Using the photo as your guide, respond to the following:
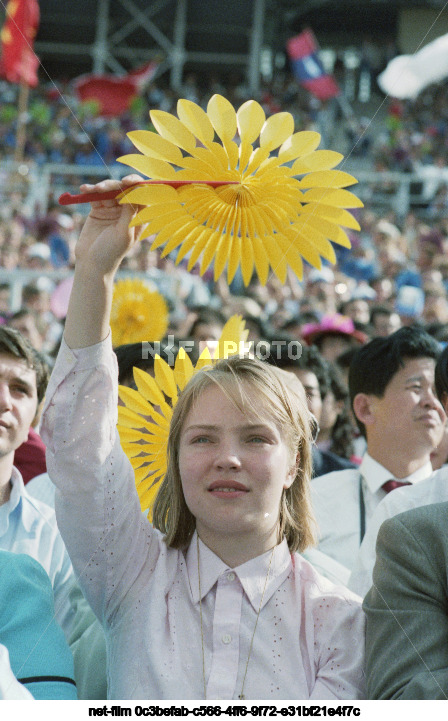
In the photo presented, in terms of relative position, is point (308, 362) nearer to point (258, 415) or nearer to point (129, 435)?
point (129, 435)

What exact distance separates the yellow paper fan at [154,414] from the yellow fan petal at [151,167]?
0.48 metres

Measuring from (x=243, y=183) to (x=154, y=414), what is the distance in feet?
2.05

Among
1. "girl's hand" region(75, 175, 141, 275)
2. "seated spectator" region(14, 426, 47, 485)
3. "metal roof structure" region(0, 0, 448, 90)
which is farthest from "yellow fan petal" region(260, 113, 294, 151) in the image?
"metal roof structure" region(0, 0, 448, 90)

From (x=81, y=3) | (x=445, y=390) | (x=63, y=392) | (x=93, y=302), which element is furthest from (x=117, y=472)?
(x=81, y=3)

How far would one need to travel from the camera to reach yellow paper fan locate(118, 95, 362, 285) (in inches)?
82.4

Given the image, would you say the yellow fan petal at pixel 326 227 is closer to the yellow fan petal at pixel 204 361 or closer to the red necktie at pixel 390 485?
the yellow fan petal at pixel 204 361

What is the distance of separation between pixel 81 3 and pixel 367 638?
59.6 feet

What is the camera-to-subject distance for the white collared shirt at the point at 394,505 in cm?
218

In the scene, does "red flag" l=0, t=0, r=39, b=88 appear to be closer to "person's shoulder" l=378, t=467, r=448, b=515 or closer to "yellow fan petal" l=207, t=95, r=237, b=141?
"yellow fan petal" l=207, t=95, r=237, b=141

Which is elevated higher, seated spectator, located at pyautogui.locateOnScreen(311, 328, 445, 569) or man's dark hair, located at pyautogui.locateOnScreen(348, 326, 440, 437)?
man's dark hair, located at pyautogui.locateOnScreen(348, 326, 440, 437)

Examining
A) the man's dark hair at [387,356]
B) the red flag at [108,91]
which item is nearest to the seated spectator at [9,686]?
the man's dark hair at [387,356]

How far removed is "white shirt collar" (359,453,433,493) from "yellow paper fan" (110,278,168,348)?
0.94 m

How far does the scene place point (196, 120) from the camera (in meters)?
2.15
